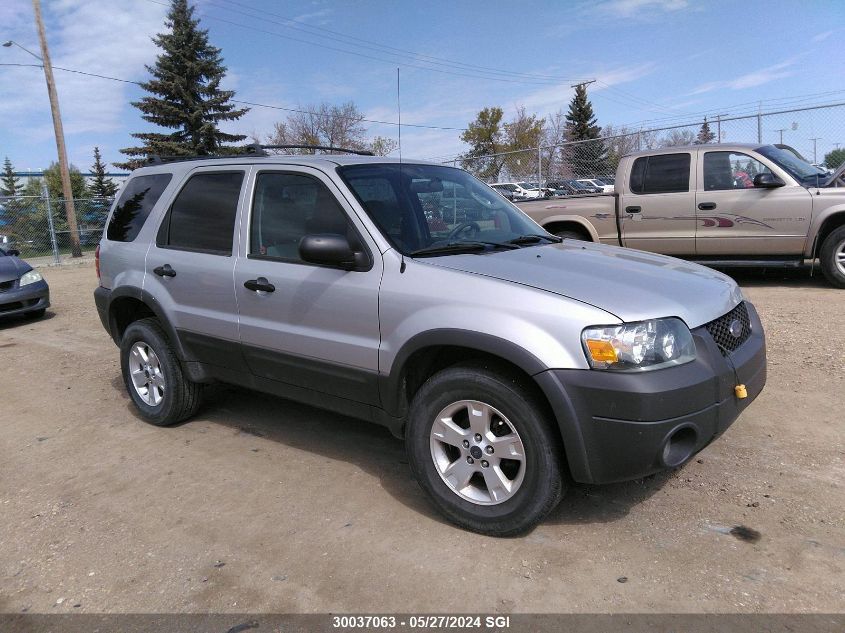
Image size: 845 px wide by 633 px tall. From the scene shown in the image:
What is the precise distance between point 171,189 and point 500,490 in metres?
3.25

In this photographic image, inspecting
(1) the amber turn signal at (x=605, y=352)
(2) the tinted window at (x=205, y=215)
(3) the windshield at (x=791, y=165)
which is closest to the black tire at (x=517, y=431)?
(1) the amber turn signal at (x=605, y=352)

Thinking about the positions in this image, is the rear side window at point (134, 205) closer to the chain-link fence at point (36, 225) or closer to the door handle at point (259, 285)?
the door handle at point (259, 285)

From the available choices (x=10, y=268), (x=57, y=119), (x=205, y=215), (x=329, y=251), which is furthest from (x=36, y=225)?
(x=329, y=251)

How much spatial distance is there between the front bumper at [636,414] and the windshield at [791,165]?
6.81 meters

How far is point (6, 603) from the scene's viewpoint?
2.85 meters

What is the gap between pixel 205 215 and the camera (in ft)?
14.5

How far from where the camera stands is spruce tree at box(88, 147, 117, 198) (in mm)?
45500

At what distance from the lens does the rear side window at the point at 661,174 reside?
9070 millimetres

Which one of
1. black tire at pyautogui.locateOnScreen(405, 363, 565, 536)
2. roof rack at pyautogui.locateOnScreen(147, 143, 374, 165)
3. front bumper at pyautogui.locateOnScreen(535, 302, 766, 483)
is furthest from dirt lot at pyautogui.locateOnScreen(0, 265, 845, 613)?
roof rack at pyautogui.locateOnScreen(147, 143, 374, 165)

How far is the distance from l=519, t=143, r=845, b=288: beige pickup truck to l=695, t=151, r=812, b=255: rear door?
1 cm

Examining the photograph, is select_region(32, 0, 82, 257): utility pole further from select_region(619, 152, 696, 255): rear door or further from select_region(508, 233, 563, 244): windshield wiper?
select_region(508, 233, 563, 244): windshield wiper

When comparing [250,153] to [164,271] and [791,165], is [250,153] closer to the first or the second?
[164,271]

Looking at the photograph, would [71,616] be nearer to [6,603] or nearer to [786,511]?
[6,603]

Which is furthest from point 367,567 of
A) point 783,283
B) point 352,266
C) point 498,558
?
point 783,283
